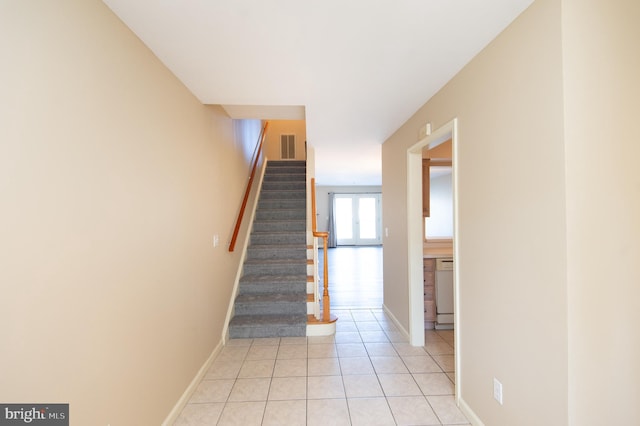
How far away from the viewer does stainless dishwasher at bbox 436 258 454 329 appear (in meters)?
3.31

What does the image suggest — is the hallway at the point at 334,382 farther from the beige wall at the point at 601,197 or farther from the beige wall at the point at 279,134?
the beige wall at the point at 279,134

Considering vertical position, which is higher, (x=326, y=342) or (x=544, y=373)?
(x=544, y=373)

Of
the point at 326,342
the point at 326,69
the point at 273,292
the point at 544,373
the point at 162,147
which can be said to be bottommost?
the point at 326,342

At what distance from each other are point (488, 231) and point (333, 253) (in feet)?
26.4

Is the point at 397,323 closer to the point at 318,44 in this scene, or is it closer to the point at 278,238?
the point at 278,238

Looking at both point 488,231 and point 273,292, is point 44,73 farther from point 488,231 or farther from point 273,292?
point 273,292

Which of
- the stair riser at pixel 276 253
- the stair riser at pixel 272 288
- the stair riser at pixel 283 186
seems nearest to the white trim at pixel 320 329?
the stair riser at pixel 272 288

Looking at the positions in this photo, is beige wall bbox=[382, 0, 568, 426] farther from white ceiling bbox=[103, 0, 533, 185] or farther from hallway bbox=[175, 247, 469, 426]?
hallway bbox=[175, 247, 469, 426]

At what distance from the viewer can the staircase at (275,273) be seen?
3164 mm

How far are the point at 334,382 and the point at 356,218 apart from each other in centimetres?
893

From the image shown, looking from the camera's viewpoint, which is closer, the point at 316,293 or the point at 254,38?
the point at 254,38

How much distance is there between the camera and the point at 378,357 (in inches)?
106

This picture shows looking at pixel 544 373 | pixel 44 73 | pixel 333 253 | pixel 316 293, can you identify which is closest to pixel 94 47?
pixel 44 73

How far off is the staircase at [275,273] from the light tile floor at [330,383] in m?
0.18
